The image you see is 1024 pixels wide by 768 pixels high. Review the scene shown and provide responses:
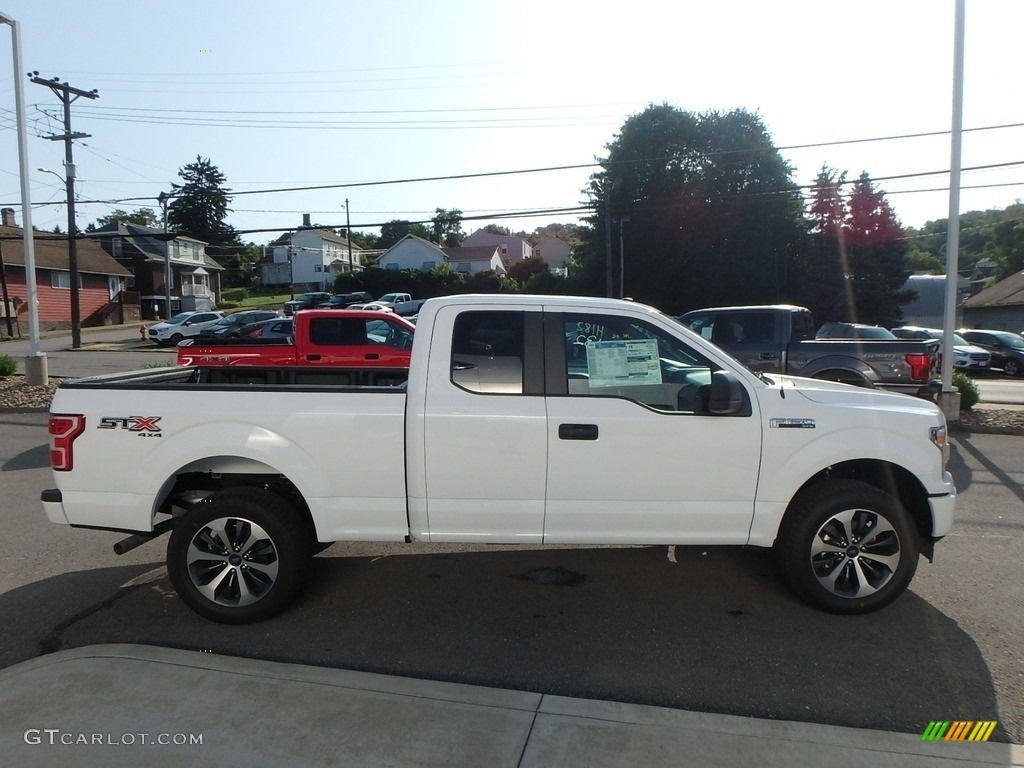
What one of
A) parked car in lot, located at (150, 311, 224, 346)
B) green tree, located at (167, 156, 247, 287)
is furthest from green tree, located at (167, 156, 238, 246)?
parked car in lot, located at (150, 311, 224, 346)

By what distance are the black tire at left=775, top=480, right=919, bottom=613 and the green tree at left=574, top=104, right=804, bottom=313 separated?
3710cm

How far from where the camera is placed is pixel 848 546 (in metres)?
4.38

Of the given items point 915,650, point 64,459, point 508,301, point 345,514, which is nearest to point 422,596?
point 345,514

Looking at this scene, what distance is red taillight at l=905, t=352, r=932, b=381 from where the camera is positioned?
367 inches

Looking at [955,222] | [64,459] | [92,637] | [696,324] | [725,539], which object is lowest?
[92,637]

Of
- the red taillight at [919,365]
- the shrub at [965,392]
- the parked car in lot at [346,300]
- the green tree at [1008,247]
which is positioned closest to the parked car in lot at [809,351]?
the red taillight at [919,365]

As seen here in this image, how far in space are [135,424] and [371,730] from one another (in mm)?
2330

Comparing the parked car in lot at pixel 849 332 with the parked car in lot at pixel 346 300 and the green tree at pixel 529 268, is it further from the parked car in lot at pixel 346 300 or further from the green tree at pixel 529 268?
the green tree at pixel 529 268

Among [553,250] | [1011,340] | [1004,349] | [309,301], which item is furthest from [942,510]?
[553,250]

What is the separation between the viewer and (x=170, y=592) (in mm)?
4941

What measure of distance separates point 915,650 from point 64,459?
4953 mm

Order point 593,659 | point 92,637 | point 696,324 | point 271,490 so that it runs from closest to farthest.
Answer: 1. point 593,659
2. point 92,637
3. point 271,490
4. point 696,324

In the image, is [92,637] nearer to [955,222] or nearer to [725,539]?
[725,539]

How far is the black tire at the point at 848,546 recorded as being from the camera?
14.2 ft
